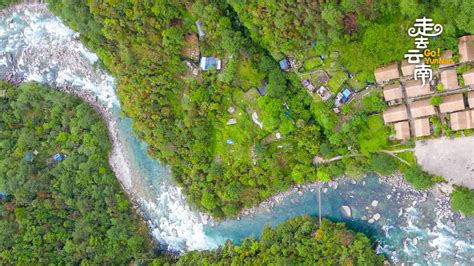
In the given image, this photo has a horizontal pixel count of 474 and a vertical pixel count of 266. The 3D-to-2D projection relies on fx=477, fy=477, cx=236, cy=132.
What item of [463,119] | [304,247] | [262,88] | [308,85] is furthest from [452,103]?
[304,247]

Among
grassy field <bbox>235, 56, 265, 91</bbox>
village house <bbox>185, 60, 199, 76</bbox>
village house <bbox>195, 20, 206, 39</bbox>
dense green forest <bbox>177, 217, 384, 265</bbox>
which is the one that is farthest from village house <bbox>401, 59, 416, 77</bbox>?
village house <bbox>185, 60, 199, 76</bbox>

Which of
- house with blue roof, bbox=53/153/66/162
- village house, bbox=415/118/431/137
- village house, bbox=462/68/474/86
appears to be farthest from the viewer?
house with blue roof, bbox=53/153/66/162

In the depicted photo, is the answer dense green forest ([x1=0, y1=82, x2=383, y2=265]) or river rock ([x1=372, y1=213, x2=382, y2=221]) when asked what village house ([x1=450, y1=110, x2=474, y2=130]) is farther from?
dense green forest ([x1=0, y1=82, x2=383, y2=265])

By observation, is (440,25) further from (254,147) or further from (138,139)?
(138,139)

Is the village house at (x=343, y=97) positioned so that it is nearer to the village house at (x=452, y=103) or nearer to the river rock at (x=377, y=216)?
the village house at (x=452, y=103)

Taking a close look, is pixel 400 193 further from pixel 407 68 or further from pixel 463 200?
pixel 407 68

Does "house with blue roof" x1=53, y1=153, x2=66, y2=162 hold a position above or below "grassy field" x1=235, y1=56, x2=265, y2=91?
below

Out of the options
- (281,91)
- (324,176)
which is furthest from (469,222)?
(281,91)

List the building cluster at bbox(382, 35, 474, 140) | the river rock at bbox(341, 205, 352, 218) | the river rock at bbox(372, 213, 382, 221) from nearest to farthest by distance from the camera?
the building cluster at bbox(382, 35, 474, 140) < the river rock at bbox(372, 213, 382, 221) < the river rock at bbox(341, 205, 352, 218)
